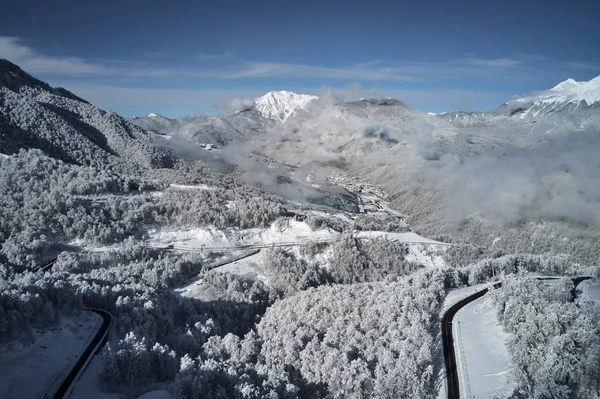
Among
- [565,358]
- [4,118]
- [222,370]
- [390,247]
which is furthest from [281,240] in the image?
[4,118]

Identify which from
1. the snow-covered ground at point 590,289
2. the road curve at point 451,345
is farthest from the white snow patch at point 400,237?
the snow-covered ground at point 590,289

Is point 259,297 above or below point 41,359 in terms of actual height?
below

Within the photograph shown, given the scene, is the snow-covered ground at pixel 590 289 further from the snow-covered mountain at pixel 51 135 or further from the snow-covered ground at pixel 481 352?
the snow-covered mountain at pixel 51 135

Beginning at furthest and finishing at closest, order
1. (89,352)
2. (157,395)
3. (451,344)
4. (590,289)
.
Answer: (590,289), (89,352), (451,344), (157,395)

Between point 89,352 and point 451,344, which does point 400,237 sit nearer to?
point 451,344

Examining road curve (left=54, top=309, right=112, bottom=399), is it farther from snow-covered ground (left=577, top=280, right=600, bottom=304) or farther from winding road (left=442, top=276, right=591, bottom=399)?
snow-covered ground (left=577, top=280, right=600, bottom=304)

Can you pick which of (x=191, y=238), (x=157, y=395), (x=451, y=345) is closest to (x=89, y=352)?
(x=157, y=395)

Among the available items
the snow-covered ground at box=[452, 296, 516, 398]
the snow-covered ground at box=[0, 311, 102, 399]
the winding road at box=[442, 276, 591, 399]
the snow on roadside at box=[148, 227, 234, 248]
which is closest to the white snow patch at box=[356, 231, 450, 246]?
the snow on roadside at box=[148, 227, 234, 248]
